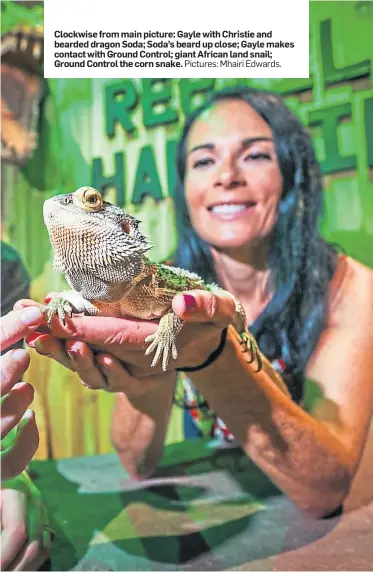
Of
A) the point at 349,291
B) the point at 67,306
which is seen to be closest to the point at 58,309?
the point at 67,306

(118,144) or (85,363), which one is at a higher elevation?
(118,144)

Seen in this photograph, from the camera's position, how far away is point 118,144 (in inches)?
65.3

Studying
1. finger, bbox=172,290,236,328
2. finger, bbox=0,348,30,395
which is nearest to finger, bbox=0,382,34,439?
finger, bbox=0,348,30,395

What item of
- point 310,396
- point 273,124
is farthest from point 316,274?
point 273,124

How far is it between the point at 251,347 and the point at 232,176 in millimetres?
518

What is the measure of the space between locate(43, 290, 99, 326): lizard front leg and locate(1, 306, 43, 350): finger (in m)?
0.03

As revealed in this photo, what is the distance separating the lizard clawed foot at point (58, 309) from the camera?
3.63ft

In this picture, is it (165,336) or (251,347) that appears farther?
(251,347)

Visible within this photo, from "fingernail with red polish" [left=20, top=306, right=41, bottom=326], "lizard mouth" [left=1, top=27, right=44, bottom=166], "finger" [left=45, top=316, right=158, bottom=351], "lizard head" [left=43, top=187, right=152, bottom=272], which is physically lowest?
"finger" [left=45, top=316, right=158, bottom=351]

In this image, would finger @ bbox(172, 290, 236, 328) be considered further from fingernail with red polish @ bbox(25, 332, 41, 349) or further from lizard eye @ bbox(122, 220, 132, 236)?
fingernail with red polish @ bbox(25, 332, 41, 349)

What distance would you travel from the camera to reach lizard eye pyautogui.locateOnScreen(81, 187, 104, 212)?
102cm

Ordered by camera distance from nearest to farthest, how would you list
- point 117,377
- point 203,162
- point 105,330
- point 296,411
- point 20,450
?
point 105,330, point 117,377, point 20,450, point 296,411, point 203,162

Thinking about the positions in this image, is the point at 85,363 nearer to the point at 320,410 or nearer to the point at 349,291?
the point at 320,410

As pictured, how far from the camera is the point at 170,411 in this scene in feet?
Result: 5.49
